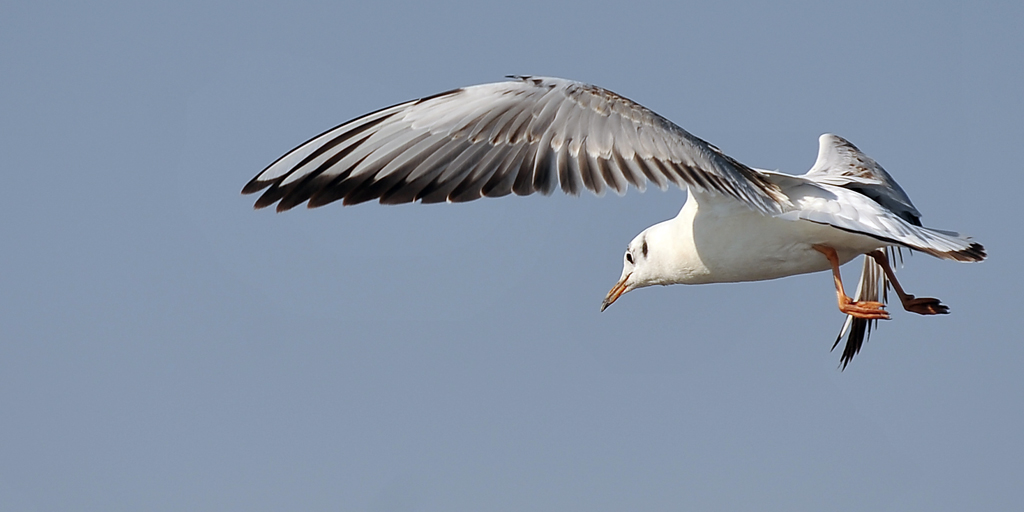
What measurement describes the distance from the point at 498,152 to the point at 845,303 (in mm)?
2196

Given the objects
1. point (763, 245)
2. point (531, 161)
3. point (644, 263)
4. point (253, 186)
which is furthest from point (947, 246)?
point (253, 186)

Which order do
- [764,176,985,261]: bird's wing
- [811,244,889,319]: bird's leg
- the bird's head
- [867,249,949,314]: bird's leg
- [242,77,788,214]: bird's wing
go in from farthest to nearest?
the bird's head
[867,249,949,314]: bird's leg
[811,244,889,319]: bird's leg
[764,176,985,261]: bird's wing
[242,77,788,214]: bird's wing

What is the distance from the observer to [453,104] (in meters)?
4.99

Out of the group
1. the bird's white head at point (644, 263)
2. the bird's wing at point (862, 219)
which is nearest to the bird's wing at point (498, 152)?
the bird's wing at point (862, 219)

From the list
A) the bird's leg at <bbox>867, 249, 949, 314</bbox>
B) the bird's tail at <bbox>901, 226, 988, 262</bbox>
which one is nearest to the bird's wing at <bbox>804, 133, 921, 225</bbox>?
the bird's leg at <bbox>867, 249, 949, 314</bbox>

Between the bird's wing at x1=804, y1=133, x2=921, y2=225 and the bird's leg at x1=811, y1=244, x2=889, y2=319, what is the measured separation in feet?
→ 1.37

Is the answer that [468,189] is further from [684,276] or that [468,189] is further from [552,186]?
[684,276]

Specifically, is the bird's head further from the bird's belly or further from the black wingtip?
the black wingtip

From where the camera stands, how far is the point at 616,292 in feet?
23.8

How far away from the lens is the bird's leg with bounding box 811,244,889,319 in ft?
18.6

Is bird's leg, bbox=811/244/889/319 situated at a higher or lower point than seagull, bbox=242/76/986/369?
lower

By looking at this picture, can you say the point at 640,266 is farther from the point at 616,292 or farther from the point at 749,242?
the point at 749,242

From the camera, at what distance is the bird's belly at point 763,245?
5.70 metres

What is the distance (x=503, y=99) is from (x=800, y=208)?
1.58 m
